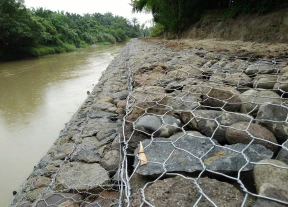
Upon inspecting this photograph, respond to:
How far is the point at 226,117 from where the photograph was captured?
128 centimetres

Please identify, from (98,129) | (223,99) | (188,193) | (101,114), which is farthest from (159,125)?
(101,114)

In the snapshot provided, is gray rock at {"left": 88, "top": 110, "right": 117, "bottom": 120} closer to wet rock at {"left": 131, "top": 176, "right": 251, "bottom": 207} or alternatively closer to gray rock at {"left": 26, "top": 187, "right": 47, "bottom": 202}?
gray rock at {"left": 26, "top": 187, "right": 47, "bottom": 202}

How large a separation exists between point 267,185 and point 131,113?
3.34 ft

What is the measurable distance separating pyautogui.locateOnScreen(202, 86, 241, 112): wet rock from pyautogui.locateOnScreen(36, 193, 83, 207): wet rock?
934 mm

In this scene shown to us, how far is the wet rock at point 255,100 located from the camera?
4.43 feet

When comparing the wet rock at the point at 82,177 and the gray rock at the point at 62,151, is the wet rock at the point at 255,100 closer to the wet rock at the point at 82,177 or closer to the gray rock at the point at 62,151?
the wet rock at the point at 82,177

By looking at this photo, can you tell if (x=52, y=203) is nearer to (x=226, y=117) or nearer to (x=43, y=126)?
(x=226, y=117)

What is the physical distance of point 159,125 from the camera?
1369mm

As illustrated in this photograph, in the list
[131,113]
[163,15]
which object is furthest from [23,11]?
[131,113]

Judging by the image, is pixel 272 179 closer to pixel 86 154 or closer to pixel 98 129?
pixel 86 154

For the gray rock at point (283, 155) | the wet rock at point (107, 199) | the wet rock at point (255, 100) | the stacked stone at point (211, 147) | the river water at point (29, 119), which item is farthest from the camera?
the river water at point (29, 119)

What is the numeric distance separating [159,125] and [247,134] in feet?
1.55

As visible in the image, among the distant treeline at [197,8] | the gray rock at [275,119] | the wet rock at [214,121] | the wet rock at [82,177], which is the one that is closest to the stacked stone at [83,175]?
the wet rock at [82,177]

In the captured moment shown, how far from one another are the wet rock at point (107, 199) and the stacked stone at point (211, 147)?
14 cm
